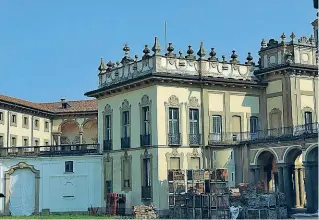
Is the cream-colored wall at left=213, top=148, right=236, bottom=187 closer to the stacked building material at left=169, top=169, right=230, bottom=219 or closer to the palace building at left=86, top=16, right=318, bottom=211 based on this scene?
the palace building at left=86, top=16, right=318, bottom=211

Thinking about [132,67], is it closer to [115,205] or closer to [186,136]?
[186,136]

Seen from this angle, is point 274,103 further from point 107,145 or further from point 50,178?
point 50,178

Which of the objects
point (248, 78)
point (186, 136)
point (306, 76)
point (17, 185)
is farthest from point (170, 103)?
point (17, 185)

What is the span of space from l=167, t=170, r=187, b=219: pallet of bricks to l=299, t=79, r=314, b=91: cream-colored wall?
34.9 feet

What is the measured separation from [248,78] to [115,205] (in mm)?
13346

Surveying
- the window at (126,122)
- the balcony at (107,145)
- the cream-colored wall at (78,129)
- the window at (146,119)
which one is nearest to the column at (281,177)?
the window at (146,119)

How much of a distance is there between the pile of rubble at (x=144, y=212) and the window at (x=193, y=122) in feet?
20.2

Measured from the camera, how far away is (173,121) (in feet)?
135

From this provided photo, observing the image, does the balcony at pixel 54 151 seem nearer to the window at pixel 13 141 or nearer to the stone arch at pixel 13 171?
the stone arch at pixel 13 171

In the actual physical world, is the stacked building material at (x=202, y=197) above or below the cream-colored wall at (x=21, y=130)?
below

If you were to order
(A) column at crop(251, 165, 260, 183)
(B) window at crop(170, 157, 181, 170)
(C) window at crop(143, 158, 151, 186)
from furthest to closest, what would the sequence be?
(C) window at crop(143, 158, 151, 186)
(B) window at crop(170, 157, 181, 170)
(A) column at crop(251, 165, 260, 183)

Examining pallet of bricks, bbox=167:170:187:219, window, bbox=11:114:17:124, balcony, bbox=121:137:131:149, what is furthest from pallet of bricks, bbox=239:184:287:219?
window, bbox=11:114:17:124

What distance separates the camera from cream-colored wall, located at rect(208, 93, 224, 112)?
42469 mm

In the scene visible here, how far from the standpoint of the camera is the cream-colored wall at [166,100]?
4044 cm
